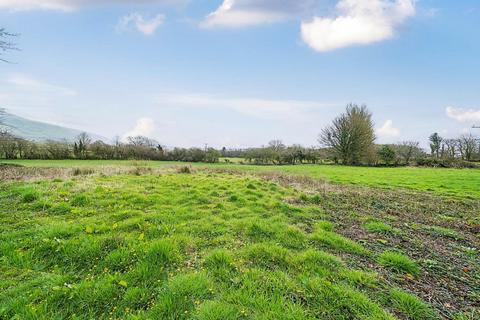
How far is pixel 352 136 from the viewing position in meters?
43.5

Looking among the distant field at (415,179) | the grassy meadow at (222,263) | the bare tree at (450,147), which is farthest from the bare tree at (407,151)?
the grassy meadow at (222,263)

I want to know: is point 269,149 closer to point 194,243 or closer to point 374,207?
point 374,207

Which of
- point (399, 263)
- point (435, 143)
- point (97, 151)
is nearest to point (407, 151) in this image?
point (435, 143)

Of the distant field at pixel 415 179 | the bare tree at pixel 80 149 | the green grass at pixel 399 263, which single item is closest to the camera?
the green grass at pixel 399 263

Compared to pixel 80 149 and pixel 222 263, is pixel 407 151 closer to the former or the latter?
pixel 222 263

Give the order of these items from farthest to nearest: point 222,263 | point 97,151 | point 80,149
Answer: point 97,151 → point 80,149 → point 222,263

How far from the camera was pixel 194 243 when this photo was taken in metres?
5.24

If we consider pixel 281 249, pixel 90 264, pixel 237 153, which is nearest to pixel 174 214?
pixel 90 264

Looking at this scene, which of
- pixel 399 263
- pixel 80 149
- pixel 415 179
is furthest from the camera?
pixel 80 149

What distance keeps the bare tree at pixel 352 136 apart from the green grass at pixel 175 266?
4119cm

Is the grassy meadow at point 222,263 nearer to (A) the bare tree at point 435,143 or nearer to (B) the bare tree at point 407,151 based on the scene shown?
(B) the bare tree at point 407,151

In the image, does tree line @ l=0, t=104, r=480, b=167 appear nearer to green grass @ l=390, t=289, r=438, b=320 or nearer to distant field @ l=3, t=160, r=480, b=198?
distant field @ l=3, t=160, r=480, b=198

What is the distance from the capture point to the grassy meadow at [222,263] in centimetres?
327

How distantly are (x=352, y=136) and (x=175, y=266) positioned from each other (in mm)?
45755
